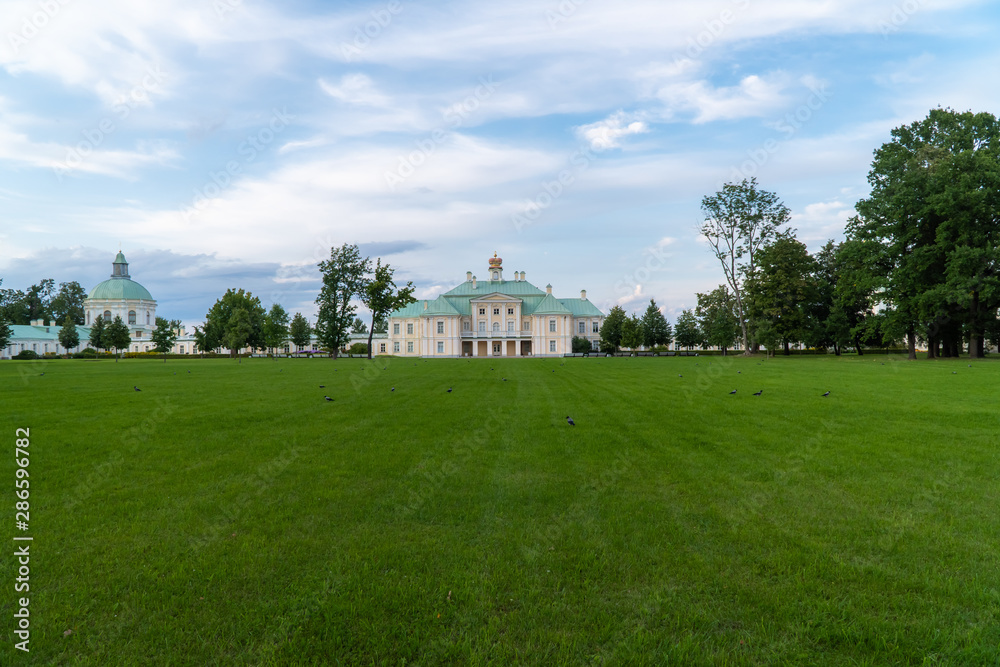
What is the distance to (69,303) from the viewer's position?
112438 millimetres

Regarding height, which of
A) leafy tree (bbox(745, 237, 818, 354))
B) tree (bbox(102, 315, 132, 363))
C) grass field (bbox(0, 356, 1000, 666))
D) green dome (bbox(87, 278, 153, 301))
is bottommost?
grass field (bbox(0, 356, 1000, 666))

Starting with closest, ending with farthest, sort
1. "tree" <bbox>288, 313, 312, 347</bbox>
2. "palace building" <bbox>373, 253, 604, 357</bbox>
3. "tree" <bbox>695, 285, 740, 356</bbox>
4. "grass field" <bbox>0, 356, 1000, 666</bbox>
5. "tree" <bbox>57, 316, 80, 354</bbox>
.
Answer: "grass field" <bbox>0, 356, 1000, 666</bbox> < "tree" <bbox>695, 285, 740, 356</bbox> < "tree" <bbox>57, 316, 80, 354</bbox> < "palace building" <bbox>373, 253, 604, 357</bbox> < "tree" <bbox>288, 313, 312, 347</bbox>

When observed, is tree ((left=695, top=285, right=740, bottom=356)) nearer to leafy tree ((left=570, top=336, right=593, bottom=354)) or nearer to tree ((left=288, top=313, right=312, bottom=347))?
leafy tree ((left=570, top=336, right=593, bottom=354))

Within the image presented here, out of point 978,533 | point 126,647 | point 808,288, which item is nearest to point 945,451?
point 978,533

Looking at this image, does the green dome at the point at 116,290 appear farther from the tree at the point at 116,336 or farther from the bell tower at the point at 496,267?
the bell tower at the point at 496,267

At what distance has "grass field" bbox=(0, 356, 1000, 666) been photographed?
3266mm

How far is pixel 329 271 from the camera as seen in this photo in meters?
59.5

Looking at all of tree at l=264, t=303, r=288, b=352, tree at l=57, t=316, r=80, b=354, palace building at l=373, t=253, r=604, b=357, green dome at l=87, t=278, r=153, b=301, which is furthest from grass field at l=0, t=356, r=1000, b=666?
green dome at l=87, t=278, r=153, b=301

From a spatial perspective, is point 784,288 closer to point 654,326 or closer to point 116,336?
point 654,326

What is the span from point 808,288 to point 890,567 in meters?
61.7

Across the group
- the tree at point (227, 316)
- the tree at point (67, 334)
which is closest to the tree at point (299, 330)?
the tree at point (227, 316)

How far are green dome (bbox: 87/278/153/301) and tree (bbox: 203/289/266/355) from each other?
49549 mm

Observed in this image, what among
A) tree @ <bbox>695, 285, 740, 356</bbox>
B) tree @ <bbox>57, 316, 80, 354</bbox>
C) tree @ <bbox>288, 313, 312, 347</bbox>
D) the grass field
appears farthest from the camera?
tree @ <bbox>288, 313, 312, 347</bbox>

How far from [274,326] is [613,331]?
54.5 metres
